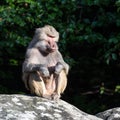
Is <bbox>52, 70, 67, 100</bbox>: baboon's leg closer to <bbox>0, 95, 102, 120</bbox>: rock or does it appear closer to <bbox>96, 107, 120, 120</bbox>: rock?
<bbox>0, 95, 102, 120</bbox>: rock

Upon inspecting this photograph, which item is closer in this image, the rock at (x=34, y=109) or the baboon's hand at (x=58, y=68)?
the rock at (x=34, y=109)

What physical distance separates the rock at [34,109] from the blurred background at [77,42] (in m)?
2.75

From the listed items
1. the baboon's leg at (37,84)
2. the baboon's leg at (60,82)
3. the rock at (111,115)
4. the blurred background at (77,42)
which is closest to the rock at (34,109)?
the baboon's leg at (37,84)

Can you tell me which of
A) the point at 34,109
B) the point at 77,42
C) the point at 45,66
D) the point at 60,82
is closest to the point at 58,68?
the point at 45,66

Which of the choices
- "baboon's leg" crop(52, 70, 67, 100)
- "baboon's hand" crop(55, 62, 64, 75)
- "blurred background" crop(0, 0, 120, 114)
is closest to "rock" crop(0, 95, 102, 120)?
"baboon's leg" crop(52, 70, 67, 100)

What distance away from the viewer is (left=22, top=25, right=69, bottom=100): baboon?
28.2 feet

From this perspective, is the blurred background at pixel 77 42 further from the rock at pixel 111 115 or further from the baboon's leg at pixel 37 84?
the baboon's leg at pixel 37 84

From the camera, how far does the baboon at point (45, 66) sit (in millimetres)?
8594

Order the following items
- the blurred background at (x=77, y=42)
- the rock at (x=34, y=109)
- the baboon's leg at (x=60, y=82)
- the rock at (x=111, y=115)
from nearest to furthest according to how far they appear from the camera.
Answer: the rock at (x=34, y=109) < the baboon's leg at (x=60, y=82) < the rock at (x=111, y=115) < the blurred background at (x=77, y=42)

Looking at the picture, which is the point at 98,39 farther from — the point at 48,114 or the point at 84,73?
the point at 48,114

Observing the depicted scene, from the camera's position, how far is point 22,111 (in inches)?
312

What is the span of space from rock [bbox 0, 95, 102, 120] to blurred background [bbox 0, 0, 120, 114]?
9.03 feet

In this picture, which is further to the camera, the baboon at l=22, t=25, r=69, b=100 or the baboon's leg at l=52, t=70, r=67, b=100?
the baboon's leg at l=52, t=70, r=67, b=100

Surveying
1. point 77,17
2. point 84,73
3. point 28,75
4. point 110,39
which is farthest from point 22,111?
point 84,73
